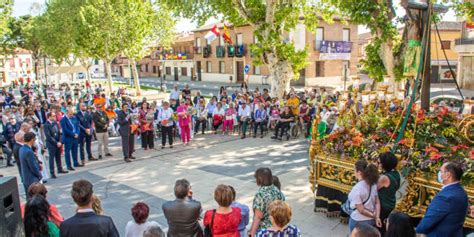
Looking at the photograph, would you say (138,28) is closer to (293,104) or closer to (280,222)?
(293,104)

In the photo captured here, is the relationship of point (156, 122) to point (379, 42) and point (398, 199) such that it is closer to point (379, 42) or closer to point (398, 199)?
point (379, 42)

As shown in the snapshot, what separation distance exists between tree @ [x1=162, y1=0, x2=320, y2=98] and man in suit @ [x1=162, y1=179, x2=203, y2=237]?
14.9m

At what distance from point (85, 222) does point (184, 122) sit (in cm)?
994

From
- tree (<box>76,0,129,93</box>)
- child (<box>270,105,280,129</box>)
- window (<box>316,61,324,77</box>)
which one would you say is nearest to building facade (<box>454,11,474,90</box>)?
window (<box>316,61,324,77</box>)

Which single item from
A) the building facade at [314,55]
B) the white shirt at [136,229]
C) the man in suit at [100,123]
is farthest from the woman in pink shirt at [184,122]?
the building facade at [314,55]

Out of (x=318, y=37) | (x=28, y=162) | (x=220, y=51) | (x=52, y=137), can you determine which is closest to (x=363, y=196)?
(x=28, y=162)

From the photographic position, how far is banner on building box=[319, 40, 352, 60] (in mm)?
39688

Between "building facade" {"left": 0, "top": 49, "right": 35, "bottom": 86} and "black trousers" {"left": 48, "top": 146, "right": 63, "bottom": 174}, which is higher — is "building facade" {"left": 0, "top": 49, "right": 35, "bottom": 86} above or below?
above

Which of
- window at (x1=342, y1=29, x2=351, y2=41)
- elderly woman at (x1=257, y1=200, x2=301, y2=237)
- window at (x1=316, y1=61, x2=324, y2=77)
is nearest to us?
elderly woman at (x1=257, y1=200, x2=301, y2=237)

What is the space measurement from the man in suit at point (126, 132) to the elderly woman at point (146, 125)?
938 mm

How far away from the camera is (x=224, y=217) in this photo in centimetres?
432

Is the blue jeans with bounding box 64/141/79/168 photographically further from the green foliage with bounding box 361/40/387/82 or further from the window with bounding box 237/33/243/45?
the window with bounding box 237/33/243/45

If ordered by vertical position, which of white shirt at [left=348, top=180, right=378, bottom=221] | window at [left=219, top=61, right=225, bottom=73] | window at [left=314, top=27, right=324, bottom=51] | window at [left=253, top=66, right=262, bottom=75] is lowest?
white shirt at [left=348, top=180, right=378, bottom=221]

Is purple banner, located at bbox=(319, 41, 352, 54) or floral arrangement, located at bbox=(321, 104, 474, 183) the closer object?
floral arrangement, located at bbox=(321, 104, 474, 183)
